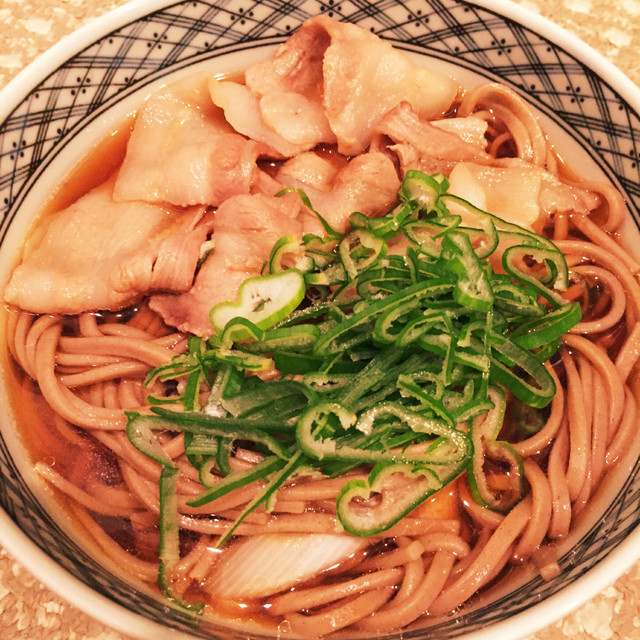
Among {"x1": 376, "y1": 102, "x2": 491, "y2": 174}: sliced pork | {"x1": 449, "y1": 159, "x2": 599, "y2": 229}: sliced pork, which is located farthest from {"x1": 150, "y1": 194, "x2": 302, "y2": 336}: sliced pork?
{"x1": 449, "y1": 159, "x2": 599, "y2": 229}: sliced pork

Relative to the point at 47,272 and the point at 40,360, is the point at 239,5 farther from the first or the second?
the point at 40,360

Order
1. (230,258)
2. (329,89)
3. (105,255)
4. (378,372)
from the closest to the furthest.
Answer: (378,372)
(230,258)
(105,255)
(329,89)

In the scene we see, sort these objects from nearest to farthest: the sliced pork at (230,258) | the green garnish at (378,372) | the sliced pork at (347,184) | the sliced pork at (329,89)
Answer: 1. the green garnish at (378,372)
2. the sliced pork at (230,258)
3. the sliced pork at (347,184)
4. the sliced pork at (329,89)

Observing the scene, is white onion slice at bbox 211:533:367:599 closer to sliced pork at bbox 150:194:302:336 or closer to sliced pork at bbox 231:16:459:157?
sliced pork at bbox 150:194:302:336

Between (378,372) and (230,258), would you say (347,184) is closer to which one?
(230,258)

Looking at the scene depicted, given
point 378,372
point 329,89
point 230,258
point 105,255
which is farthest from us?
point 329,89

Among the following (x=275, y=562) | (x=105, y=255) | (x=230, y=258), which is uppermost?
(x=230, y=258)

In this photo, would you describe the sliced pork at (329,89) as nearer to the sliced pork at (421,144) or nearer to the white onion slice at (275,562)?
the sliced pork at (421,144)

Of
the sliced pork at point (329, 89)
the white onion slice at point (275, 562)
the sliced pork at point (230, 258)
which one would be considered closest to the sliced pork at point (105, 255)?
the sliced pork at point (230, 258)

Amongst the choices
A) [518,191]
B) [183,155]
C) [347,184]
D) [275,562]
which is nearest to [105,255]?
[183,155]
